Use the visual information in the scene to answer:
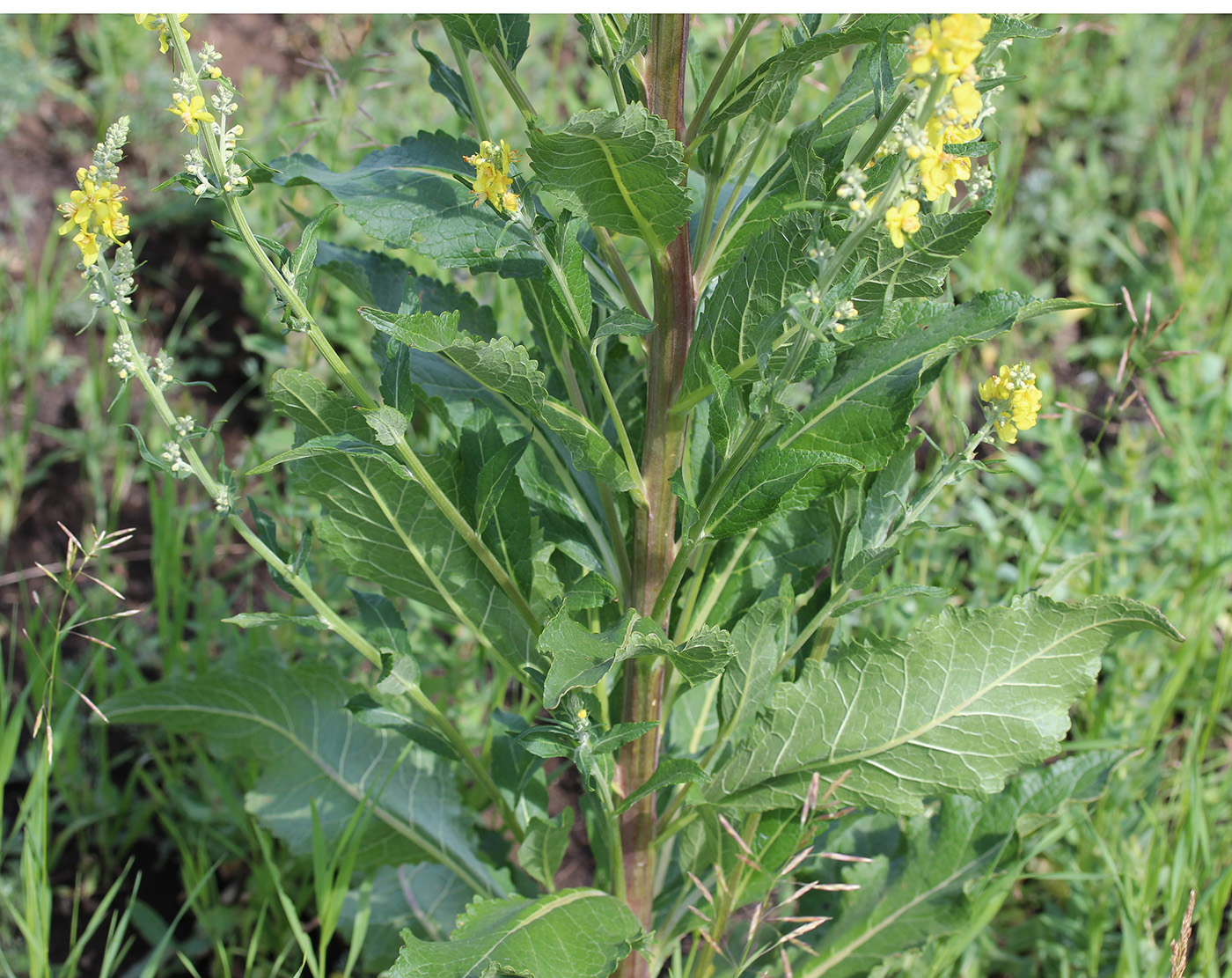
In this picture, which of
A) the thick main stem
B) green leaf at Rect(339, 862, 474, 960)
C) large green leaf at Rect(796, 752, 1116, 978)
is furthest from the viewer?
green leaf at Rect(339, 862, 474, 960)

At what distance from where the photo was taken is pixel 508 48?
132 centimetres

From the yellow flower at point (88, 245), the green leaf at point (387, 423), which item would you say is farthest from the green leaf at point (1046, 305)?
the yellow flower at point (88, 245)

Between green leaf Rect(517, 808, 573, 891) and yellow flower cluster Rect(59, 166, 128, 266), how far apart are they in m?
1.00

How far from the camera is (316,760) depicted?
6.46 feet

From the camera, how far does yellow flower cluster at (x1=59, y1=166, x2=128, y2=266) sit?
121cm

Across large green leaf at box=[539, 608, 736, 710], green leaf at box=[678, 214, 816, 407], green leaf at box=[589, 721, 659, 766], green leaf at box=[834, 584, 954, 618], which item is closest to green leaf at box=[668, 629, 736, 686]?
large green leaf at box=[539, 608, 736, 710]

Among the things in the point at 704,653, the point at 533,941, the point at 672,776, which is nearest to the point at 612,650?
the point at 704,653

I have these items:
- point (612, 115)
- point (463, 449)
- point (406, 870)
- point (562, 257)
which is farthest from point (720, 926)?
point (612, 115)

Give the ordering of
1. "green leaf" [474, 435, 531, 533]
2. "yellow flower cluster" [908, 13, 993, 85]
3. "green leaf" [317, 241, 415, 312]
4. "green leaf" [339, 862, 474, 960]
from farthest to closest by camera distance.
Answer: "green leaf" [339, 862, 474, 960], "green leaf" [317, 241, 415, 312], "green leaf" [474, 435, 531, 533], "yellow flower cluster" [908, 13, 993, 85]

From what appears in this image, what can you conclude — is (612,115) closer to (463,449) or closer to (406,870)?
(463,449)

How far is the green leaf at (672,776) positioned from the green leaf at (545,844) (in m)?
0.18

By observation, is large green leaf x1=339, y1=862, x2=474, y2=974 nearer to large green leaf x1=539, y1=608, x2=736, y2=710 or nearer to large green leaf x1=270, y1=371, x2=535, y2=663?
large green leaf x1=270, y1=371, x2=535, y2=663

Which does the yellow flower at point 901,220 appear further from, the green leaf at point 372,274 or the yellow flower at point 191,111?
the green leaf at point 372,274

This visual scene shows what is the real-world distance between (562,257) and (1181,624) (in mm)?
2003
